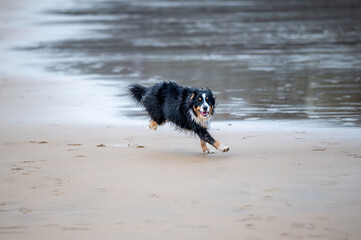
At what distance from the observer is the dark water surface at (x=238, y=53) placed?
516 inches

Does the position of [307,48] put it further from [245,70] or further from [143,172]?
[143,172]

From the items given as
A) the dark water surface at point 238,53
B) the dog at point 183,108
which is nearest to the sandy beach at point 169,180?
the dog at point 183,108

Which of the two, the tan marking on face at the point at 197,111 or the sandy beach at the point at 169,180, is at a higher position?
the tan marking on face at the point at 197,111

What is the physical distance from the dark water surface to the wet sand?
1.65 m

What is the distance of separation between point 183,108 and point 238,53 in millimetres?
10198

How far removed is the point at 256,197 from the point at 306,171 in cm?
116

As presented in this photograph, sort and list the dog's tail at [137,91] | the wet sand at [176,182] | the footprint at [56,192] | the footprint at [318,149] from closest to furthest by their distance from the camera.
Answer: the wet sand at [176,182], the footprint at [56,192], the footprint at [318,149], the dog's tail at [137,91]

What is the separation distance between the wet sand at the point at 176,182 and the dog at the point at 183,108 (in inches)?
10.5

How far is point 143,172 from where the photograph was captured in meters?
8.10

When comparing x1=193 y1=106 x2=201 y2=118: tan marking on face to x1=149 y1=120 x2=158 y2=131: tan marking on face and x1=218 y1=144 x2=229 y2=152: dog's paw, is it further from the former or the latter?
x1=149 y1=120 x2=158 y2=131: tan marking on face

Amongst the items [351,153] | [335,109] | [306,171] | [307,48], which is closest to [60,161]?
[306,171]

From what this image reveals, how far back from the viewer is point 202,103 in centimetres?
902

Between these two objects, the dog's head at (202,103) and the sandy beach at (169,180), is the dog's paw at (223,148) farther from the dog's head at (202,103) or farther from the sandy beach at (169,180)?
the dog's head at (202,103)

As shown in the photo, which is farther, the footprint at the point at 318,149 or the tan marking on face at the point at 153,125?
the tan marking on face at the point at 153,125
